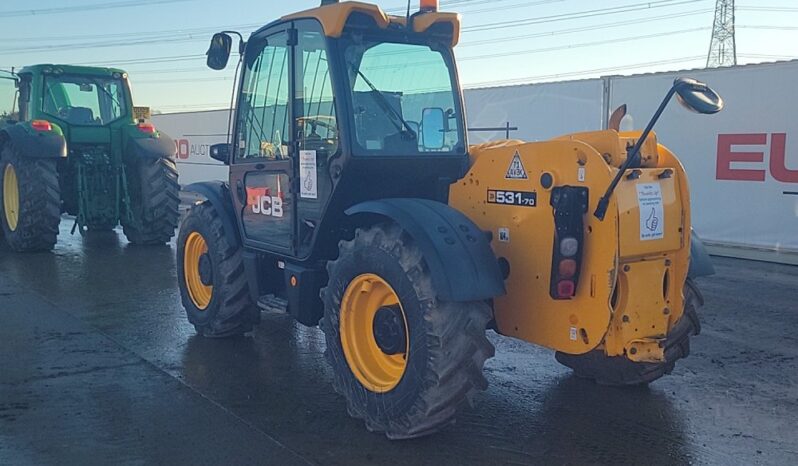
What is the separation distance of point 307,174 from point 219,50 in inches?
52.9

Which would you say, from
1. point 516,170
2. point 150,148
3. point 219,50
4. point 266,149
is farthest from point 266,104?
point 150,148

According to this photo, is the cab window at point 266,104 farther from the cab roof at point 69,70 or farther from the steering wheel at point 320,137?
the cab roof at point 69,70

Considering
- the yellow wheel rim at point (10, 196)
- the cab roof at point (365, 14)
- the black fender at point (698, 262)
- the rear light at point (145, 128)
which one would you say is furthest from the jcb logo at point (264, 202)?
the yellow wheel rim at point (10, 196)

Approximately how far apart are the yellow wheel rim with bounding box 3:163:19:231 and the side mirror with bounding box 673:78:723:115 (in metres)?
10.1

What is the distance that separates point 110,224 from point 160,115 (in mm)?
13169

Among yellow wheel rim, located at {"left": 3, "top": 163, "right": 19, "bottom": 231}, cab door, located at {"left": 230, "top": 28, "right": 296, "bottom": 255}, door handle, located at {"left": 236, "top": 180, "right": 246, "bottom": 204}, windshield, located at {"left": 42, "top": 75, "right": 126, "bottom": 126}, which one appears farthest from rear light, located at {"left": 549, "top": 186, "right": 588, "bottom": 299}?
yellow wheel rim, located at {"left": 3, "top": 163, "right": 19, "bottom": 231}

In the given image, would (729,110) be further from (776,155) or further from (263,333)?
(263,333)

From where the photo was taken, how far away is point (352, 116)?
463cm

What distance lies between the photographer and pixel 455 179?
15.9 feet

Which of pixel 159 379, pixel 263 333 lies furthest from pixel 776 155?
pixel 159 379

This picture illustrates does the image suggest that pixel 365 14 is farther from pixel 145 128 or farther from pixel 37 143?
pixel 145 128

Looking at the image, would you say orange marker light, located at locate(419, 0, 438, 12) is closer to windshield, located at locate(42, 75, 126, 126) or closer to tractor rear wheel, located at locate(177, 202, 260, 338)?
tractor rear wheel, located at locate(177, 202, 260, 338)

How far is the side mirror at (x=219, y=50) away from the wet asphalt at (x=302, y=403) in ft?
7.09

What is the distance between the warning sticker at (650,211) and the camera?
3.91 m
